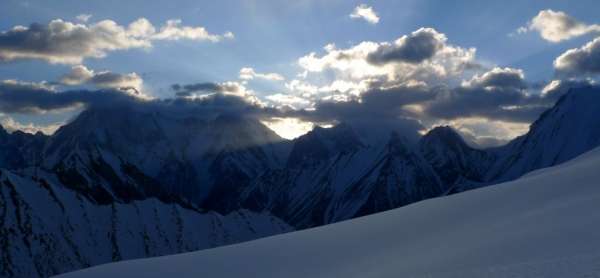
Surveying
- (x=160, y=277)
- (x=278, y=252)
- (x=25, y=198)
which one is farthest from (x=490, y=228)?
(x=25, y=198)

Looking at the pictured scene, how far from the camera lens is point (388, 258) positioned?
18.4m

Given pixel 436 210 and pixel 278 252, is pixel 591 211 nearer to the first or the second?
pixel 436 210

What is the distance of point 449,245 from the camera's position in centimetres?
1773

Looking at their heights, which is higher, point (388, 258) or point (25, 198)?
point (388, 258)

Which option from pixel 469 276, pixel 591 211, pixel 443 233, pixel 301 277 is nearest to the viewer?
pixel 469 276

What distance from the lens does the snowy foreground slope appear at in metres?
13.3

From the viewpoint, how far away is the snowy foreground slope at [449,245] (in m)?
13.3

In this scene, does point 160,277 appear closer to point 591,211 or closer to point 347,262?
point 347,262

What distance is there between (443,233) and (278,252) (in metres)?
6.37


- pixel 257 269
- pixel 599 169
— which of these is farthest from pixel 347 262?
pixel 599 169

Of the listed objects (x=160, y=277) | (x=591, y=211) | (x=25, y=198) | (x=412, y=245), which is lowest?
(x=25, y=198)

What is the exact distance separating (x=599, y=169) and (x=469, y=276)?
15.3m

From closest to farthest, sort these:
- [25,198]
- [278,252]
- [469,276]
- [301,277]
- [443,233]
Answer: [469,276] < [301,277] < [443,233] < [278,252] < [25,198]

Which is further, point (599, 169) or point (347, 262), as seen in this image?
point (599, 169)
